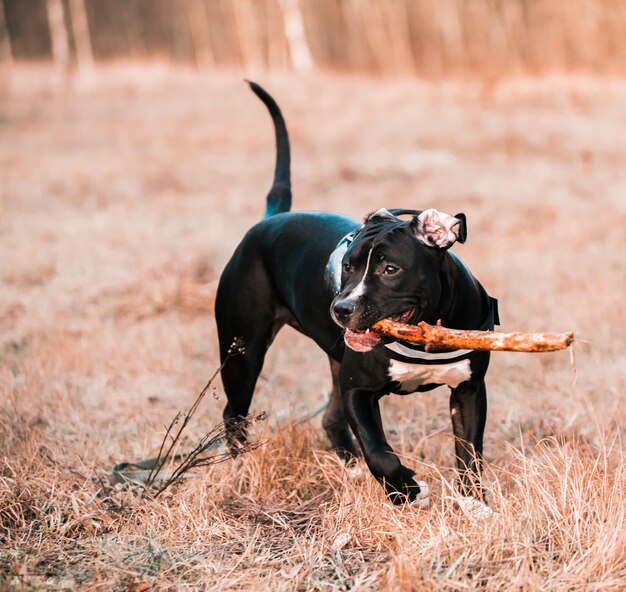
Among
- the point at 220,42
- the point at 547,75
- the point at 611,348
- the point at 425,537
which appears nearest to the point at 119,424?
the point at 425,537

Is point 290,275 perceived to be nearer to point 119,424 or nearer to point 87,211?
point 119,424

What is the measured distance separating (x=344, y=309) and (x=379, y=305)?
14 cm

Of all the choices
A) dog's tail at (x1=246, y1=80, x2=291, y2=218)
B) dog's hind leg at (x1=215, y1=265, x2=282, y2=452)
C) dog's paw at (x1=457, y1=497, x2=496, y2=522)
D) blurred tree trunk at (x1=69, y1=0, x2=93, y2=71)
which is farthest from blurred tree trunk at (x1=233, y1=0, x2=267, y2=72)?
dog's paw at (x1=457, y1=497, x2=496, y2=522)

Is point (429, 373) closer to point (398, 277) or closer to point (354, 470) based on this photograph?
point (398, 277)

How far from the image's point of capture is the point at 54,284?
7.95 meters

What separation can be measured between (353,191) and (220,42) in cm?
2334

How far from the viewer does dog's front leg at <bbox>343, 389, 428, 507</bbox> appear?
3131mm

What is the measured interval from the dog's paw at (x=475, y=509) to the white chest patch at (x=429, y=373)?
1.55 feet

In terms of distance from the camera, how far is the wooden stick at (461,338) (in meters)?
2.76

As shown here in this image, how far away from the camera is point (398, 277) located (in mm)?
3109

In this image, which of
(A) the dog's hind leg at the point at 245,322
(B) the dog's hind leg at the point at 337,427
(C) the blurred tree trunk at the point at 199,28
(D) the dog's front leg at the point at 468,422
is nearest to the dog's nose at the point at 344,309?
(D) the dog's front leg at the point at 468,422

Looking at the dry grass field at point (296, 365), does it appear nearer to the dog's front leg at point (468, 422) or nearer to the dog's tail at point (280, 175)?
the dog's front leg at point (468, 422)

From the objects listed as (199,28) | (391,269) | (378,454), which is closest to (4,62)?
(199,28)

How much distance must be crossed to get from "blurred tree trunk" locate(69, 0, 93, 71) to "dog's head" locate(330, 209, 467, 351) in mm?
23305
